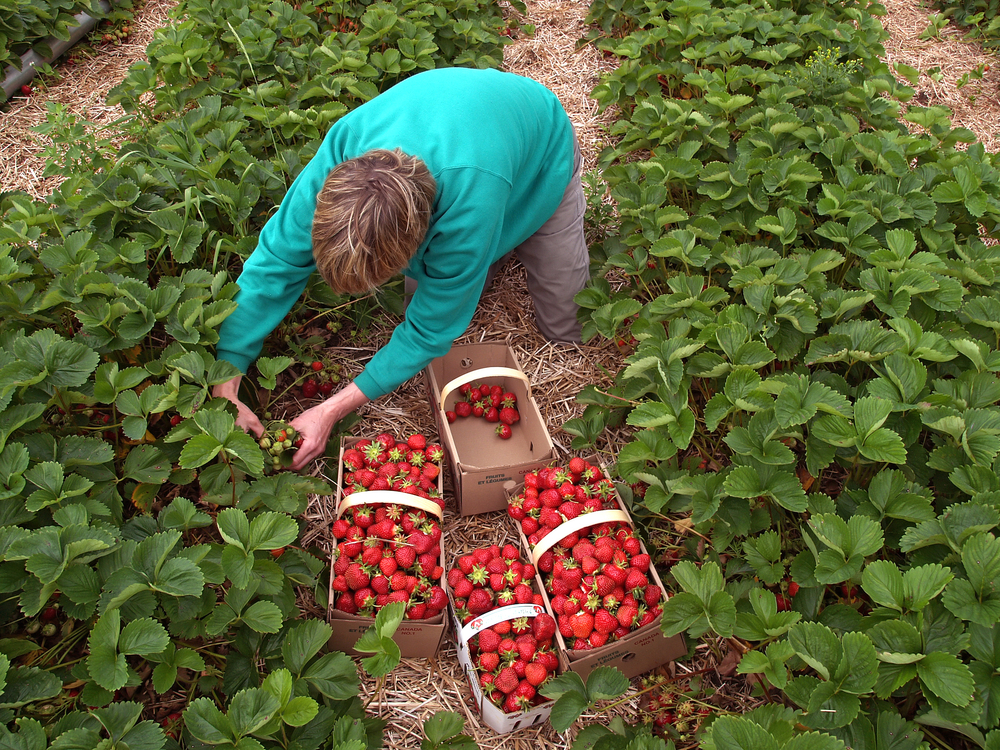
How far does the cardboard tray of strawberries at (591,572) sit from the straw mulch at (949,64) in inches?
160

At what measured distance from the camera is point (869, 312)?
8.89ft

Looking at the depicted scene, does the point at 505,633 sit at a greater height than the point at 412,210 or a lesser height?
lesser

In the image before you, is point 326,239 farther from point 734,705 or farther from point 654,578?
point 734,705

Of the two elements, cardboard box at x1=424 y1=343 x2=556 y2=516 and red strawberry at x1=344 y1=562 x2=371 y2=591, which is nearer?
red strawberry at x1=344 y1=562 x2=371 y2=591

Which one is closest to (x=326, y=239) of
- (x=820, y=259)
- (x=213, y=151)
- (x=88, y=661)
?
(x=88, y=661)

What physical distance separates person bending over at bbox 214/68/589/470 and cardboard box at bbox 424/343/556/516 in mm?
391

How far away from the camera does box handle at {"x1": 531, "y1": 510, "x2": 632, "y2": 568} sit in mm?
2221

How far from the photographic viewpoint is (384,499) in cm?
222

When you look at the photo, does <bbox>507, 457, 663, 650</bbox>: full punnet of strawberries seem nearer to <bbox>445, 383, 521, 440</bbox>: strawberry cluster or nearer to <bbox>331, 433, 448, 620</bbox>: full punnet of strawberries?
<bbox>331, 433, 448, 620</bbox>: full punnet of strawberries

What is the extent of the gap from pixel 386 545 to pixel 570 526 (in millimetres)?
628

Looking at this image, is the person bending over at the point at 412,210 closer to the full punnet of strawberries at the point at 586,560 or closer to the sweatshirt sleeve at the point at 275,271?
the sweatshirt sleeve at the point at 275,271

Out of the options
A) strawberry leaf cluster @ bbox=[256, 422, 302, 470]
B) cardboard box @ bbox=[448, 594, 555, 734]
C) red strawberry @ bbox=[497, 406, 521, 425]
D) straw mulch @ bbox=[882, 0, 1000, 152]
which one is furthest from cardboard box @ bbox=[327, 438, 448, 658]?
straw mulch @ bbox=[882, 0, 1000, 152]

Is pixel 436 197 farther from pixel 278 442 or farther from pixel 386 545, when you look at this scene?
pixel 386 545

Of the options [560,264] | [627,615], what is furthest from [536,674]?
[560,264]
